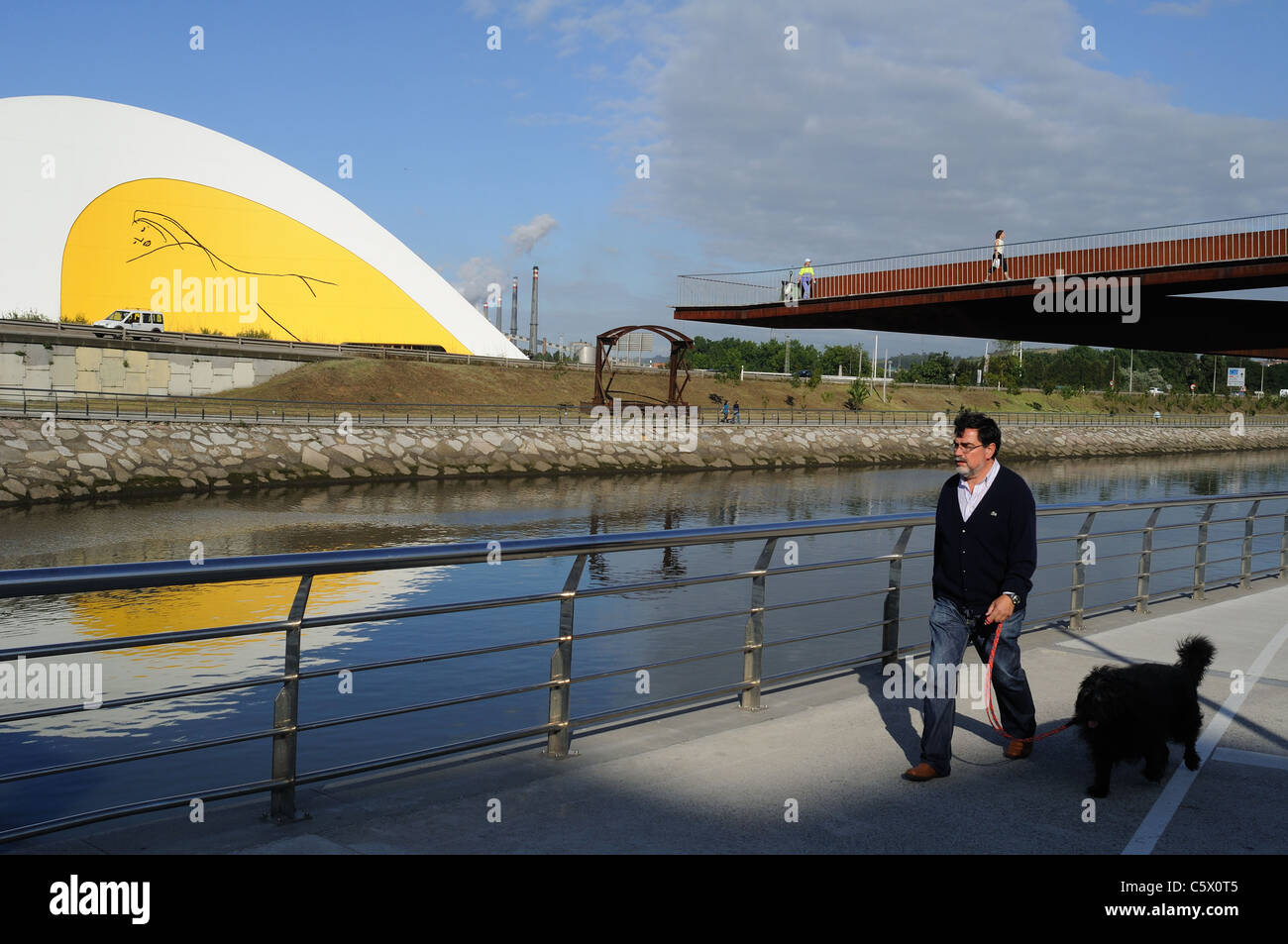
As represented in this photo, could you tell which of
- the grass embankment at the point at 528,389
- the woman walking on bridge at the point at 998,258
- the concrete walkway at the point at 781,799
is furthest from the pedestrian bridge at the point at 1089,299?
the grass embankment at the point at 528,389

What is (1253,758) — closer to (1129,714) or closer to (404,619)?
(1129,714)

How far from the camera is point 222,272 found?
78.2 metres

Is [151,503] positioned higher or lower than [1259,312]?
lower

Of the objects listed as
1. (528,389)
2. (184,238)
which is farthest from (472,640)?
(184,238)

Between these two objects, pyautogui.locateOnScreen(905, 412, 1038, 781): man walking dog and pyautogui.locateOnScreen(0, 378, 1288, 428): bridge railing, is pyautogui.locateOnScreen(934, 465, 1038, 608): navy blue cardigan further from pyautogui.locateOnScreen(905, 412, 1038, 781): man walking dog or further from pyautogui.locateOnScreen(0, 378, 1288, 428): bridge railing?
pyautogui.locateOnScreen(0, 378, 1288, 428): bridge railing

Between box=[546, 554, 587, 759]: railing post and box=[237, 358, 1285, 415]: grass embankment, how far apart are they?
4896cm

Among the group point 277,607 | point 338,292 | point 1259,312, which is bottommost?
point 277,607

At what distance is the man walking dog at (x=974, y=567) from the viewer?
5.55 m

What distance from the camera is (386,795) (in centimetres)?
501

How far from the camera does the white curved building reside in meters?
73.6

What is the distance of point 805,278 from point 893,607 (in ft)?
36.8

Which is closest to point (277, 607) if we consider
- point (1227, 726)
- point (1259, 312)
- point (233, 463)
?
point (1227, 726)

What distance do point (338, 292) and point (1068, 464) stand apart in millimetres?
54886
